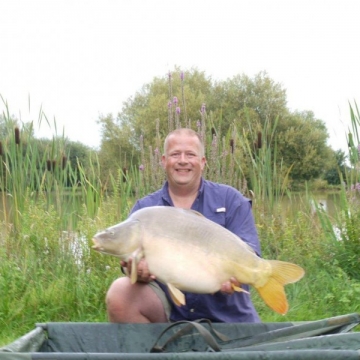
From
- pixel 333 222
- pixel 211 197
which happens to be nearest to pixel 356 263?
pixel 333 222

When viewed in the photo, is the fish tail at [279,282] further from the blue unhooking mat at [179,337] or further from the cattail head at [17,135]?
the cattail head at [17,135]

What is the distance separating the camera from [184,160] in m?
2.51

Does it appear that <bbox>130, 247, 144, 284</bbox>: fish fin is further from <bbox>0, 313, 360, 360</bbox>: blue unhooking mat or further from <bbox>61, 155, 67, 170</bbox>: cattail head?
<bbox>61, 155, 67, 170</bbox>: cattail head

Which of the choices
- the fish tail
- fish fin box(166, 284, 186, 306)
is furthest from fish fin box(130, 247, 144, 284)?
the fish tail

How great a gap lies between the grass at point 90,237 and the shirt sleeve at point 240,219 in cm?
100

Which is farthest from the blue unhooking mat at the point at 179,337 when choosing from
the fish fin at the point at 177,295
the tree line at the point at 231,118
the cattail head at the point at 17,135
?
the tree line at the point at 231,118

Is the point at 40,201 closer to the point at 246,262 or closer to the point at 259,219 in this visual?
the point at 259,219

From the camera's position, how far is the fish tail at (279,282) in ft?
6.78

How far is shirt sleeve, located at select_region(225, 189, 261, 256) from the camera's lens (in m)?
2.42

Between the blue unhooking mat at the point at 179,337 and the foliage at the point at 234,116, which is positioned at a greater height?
the foliage at the point at 234,116

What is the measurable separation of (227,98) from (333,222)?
457 inches

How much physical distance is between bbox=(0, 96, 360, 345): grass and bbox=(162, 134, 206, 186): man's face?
1114mm

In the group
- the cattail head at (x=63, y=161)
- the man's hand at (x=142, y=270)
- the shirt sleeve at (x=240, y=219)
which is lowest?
the man's hand at (x=142, y=270)

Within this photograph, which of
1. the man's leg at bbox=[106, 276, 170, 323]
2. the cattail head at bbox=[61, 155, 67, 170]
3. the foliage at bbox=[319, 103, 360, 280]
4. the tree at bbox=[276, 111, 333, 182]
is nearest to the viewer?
the man's leg at bbox=[106, 276, 170, 323]
